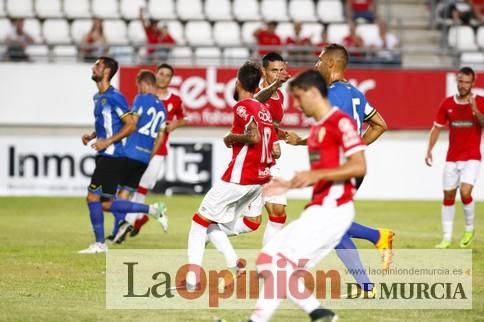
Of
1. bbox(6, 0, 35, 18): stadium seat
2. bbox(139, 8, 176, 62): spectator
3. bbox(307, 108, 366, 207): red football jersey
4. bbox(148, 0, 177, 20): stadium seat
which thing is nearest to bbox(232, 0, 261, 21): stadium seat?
bbox(148, 0, 177, 20): stadium seat

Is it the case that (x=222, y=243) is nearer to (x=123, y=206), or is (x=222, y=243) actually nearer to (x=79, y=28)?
(x=123, y=206)

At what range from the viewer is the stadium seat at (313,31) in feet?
97.7

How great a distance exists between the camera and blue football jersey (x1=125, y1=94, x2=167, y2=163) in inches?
664

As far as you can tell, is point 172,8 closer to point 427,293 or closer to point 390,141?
point 390,141

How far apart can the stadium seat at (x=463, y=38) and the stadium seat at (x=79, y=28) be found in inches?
375

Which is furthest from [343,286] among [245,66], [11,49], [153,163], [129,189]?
[11,49]

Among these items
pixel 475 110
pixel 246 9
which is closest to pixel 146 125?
pixel 475 110

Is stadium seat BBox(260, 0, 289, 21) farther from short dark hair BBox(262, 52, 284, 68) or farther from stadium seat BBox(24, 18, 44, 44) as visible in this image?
short dark hair BBox(262, 52, 284, 68)

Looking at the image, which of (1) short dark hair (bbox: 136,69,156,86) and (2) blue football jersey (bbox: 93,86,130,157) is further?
(1) short dark hair (bbox: 136,69,156,86)

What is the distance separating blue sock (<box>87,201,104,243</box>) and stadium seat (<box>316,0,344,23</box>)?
17.0 metres

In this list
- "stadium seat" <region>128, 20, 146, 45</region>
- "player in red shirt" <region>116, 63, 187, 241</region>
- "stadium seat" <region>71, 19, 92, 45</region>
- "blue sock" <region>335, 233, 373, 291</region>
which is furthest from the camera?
"stadium seat" <region>128, 20, 146, 45</region>

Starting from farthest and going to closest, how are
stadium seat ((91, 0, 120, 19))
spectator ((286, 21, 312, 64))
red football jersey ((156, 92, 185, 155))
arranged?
stadium seat ((91, 0, 120, 19)) → spectator ((286, 21, 312, 64)) → red football jersey ((156, 92, 185, 155))

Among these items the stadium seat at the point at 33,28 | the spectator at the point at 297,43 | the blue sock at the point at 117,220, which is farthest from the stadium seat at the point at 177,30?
the blue sock at the point at 117,220

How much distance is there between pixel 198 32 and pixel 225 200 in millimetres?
18742
